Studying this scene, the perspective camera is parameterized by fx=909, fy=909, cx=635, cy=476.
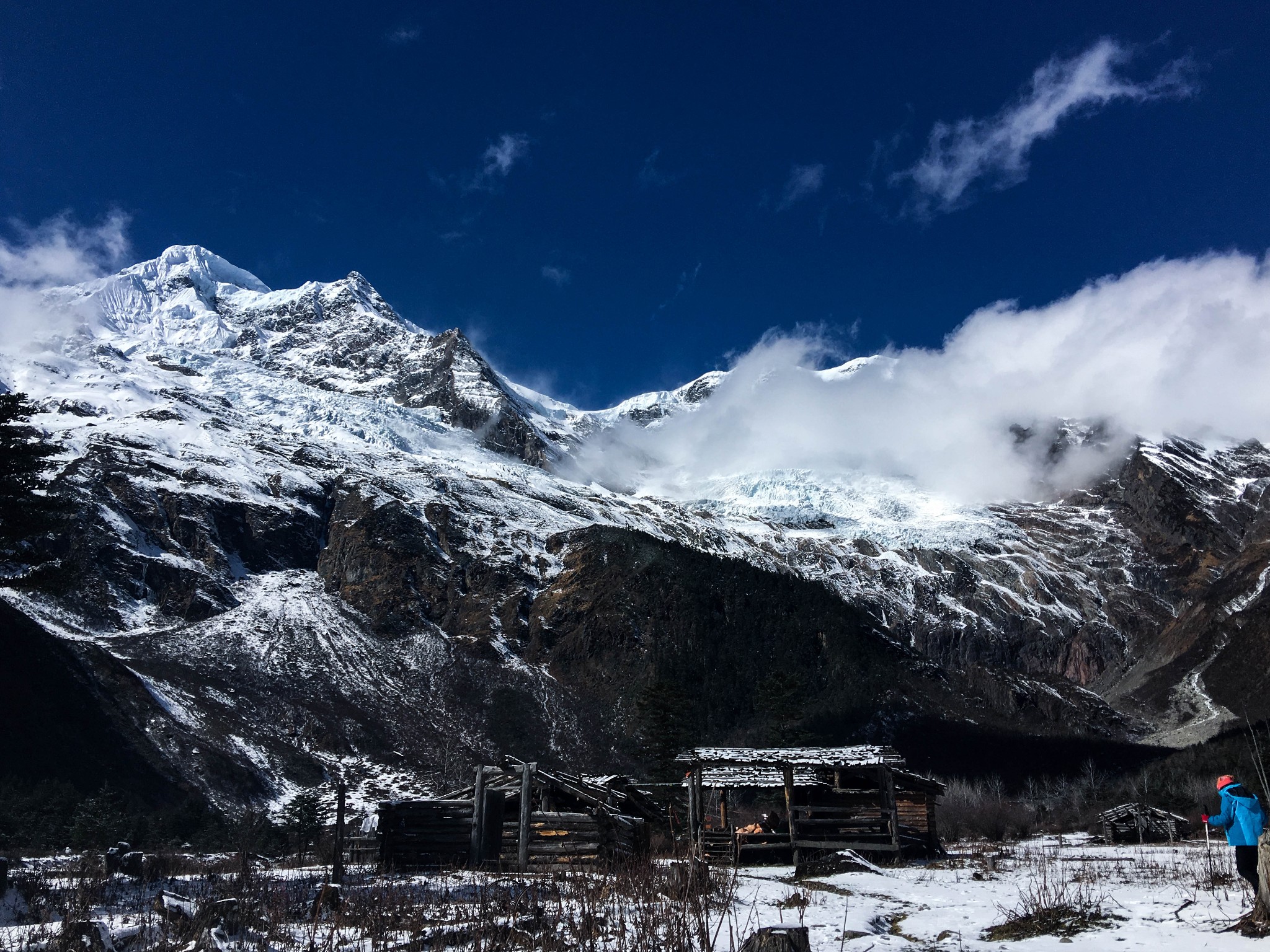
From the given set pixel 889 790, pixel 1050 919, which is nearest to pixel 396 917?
pixel 1050 919

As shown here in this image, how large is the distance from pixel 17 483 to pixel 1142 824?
56661mm

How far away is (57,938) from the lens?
995 cm

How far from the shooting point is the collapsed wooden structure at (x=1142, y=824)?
51781mm

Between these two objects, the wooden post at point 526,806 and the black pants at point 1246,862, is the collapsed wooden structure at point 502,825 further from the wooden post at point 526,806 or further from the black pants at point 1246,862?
the black pants at point 1246,862

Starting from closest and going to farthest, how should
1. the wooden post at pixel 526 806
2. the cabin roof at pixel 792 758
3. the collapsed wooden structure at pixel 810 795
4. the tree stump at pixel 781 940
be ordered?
the tree stump at pixel 781 940, the wooden post at pixel 526 806, the collapsed wooden structure at pixel 810 795, the cabin roof at pixel 792 758

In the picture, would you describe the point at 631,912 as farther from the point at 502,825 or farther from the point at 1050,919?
the point at 502,825

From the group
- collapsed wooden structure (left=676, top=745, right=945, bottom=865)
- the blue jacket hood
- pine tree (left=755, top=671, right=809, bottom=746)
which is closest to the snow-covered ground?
the blue jacket hood

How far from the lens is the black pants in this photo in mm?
12984

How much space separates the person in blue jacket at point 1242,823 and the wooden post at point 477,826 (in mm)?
20826

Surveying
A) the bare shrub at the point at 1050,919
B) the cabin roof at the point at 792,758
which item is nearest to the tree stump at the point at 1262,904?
the bare shrub at the point at 1050,919

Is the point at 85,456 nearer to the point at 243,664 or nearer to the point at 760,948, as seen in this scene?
the point at 243,664

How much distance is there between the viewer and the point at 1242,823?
13211 millimetres

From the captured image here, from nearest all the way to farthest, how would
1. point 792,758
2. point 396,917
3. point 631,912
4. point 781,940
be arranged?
point 781,940 → point 631,912 → point 396,917 → point 792,758

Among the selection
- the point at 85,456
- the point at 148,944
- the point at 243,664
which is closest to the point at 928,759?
the point at 243,664
